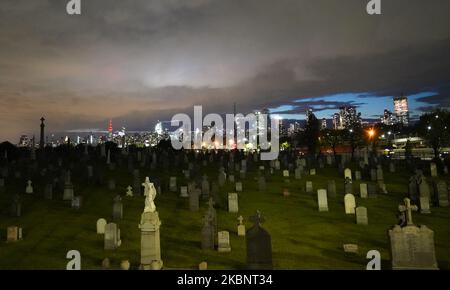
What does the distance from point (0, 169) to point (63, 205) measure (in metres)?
13.4

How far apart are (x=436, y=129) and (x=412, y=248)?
3232 centimetres

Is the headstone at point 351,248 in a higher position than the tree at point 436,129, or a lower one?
lower

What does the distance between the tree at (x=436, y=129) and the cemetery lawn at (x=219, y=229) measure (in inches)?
651

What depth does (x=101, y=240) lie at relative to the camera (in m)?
13.0

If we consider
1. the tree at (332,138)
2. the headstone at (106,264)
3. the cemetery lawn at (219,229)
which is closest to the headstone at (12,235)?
the cemetery lawn at (219,229)

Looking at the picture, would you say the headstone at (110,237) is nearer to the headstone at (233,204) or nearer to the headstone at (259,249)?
the headstone at (259,249)

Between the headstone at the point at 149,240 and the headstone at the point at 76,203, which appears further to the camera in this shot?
the headstone at the point at 76,203

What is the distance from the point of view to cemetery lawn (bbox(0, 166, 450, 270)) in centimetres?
1074

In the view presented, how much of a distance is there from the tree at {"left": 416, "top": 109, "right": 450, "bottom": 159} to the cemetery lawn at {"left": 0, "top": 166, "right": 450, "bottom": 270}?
16.5m

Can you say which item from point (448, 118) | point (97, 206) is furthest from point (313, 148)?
point (97, 206)

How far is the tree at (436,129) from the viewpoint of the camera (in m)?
35.6

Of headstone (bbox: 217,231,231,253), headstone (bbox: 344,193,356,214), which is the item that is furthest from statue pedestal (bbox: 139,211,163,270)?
headstone (bbox: 344,193,356,214)
